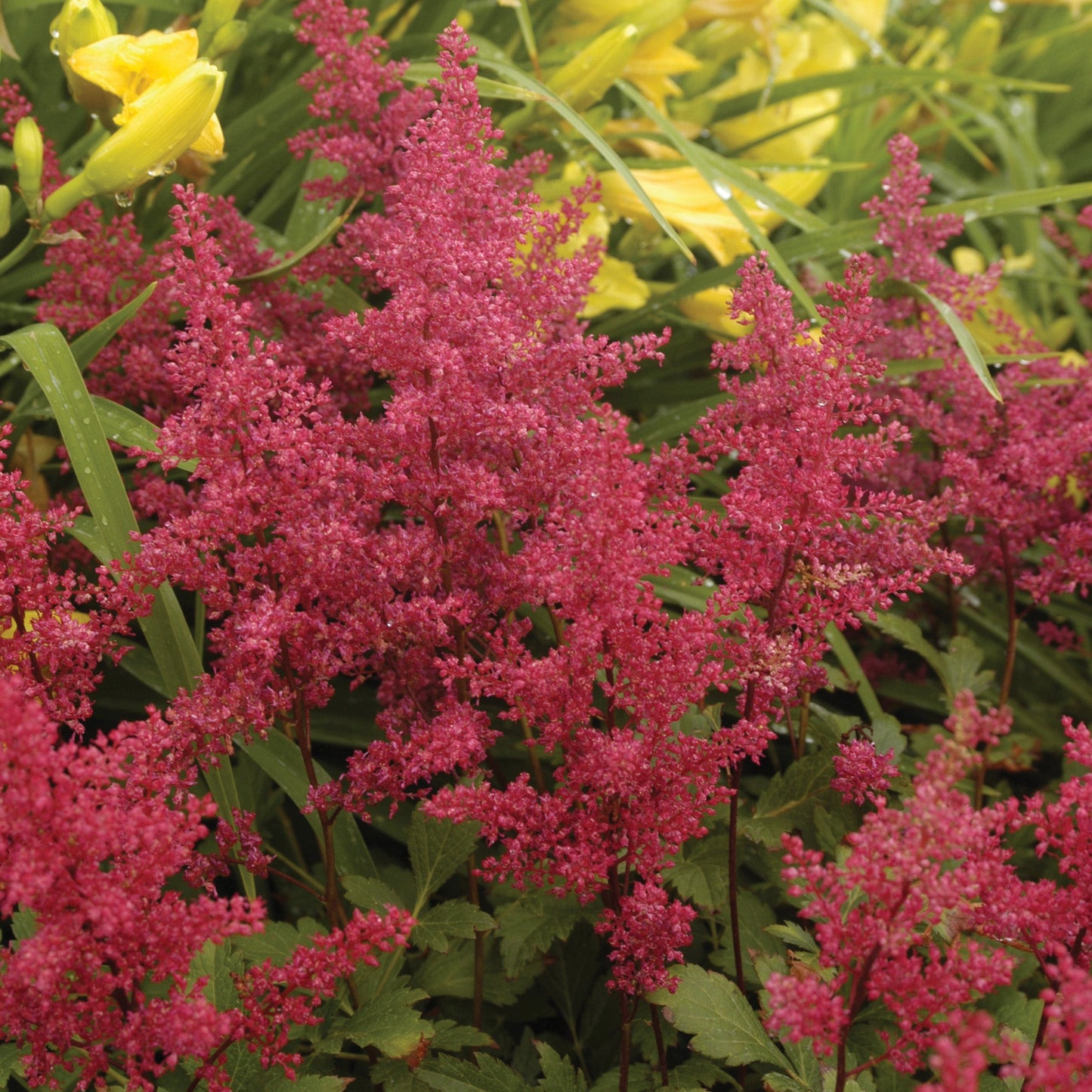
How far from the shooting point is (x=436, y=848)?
0.79m

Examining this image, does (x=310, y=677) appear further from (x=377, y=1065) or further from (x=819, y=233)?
(x=819, y=233)

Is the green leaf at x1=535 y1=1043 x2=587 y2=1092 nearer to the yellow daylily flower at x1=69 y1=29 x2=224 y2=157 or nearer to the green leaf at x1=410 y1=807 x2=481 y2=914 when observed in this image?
the green leaf at x1=410 y1=807 x2=481 y2=914

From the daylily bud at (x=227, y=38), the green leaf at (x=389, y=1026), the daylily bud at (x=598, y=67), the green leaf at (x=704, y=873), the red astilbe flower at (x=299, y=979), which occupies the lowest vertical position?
the green leaf at (x=389, y=1026)

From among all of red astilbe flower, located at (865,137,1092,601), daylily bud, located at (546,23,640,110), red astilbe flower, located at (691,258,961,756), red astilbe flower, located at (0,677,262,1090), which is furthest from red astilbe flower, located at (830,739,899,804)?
daylily bud, located at (546,23,640,110)

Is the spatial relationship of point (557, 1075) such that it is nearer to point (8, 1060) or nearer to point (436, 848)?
point (436, 848)

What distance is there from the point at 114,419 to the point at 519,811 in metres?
0.48

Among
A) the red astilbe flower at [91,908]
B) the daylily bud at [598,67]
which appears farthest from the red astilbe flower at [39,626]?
the daylily bud at [598,67]

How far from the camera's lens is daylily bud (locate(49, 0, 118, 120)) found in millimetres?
875

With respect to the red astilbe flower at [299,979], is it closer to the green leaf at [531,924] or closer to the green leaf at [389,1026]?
the green leaf at [389,1026]

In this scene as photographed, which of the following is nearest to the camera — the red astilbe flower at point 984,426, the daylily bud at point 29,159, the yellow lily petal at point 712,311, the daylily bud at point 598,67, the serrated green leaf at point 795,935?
the serrated green leaf at point 795,935

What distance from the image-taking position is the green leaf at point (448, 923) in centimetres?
72

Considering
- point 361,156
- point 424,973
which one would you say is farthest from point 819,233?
point 424,973

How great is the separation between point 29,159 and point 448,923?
24.7 inches

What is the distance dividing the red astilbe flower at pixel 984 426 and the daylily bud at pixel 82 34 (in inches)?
26.3
